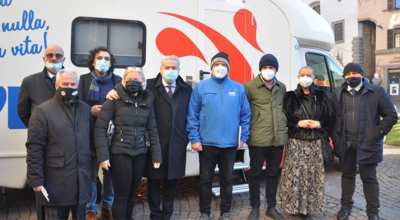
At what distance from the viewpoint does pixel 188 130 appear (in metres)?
3.42

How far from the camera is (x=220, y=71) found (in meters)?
3.46

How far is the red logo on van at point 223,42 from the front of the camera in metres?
4.10

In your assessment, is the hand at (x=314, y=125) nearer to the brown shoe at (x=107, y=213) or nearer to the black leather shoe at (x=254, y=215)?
the black leather shoe at (x=254, y=215)

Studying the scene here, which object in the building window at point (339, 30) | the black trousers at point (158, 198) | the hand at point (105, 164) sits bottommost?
the black trousers at point (158, 198)

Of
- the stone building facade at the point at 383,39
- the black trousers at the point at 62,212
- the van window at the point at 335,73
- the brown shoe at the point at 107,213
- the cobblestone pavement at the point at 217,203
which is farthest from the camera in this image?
the stone building facade at the point at 383,39

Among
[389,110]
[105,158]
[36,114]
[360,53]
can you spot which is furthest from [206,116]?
[360,53]

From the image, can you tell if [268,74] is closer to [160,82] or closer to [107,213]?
[160,82]

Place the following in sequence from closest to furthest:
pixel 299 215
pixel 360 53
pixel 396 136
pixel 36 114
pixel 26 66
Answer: pixel 36 114 < pixel 26 66 < pixel 299 215 < pixel 396 136 < pixel 360 53

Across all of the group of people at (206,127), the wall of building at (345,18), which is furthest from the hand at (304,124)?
the wall of building at (345,18)

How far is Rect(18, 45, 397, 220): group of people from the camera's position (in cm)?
297

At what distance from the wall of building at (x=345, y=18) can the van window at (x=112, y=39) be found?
26.2 meters

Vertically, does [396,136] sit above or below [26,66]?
below

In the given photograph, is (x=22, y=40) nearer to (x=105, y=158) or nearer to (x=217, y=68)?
(x=105, y=158)

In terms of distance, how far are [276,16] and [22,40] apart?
132 inches
